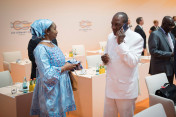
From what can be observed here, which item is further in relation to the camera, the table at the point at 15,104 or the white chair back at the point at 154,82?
the white chair back at the point at 154,82

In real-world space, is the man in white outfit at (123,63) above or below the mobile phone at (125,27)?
below

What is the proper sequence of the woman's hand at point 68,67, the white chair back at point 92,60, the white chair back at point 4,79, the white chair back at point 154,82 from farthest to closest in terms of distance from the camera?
the white chair back at point 92,60 < the white chair back at point 4,79 < the white chair back at point 154,82 < the woman's hand at point 68,67

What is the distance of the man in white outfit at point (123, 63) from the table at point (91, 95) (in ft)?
4.21

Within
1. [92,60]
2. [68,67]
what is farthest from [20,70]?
[68,67]

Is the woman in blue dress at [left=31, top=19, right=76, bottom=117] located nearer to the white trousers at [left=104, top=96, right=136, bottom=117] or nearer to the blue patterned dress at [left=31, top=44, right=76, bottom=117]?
the blue patterned dress at [left=31, top=44, right=76, bottom=117]

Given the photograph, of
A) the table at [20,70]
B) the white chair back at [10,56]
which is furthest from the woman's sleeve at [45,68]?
the white chair back at [10,56]

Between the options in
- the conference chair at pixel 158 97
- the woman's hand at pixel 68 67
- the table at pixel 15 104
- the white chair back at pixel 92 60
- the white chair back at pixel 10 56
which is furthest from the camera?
the white chair back at pixel 10 56

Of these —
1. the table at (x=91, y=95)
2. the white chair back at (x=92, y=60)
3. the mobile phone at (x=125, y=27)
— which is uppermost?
the mobile phone at (x=125, y=27)

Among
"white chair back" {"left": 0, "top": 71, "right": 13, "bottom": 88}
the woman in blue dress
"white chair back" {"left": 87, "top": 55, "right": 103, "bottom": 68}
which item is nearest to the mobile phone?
the woman in blue dress

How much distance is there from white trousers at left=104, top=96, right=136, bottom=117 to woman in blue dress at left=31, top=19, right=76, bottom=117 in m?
0.42

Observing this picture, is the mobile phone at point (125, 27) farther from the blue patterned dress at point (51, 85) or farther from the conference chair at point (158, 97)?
the conference chair at point (158, 97)

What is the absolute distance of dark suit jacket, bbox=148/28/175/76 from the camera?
317cm

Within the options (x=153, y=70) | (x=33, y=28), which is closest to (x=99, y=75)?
(x=153, y=70)

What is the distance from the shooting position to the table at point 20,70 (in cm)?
489
